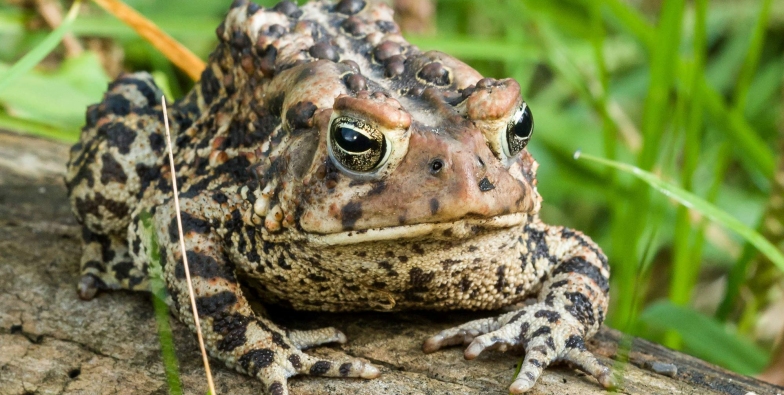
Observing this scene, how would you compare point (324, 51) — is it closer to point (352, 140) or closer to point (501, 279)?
point (352, 140)

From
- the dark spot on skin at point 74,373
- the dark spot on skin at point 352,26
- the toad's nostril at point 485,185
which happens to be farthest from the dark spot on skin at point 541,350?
the dark spot on skin at point 74,373

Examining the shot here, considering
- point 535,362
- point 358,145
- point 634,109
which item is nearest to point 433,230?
point 358,145

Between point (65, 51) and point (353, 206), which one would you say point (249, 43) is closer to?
point (353, 206)

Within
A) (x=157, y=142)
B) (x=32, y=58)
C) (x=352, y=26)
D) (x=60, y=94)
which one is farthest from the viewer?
(x=60, y=94)

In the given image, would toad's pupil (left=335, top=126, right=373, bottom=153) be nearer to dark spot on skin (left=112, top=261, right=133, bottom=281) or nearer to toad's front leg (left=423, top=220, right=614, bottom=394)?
toad's front leg (left=423, top=220, right=614, bottom=394)

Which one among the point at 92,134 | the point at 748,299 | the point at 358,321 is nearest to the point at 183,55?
the point at 92,134

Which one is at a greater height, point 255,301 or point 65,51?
point 65,51
